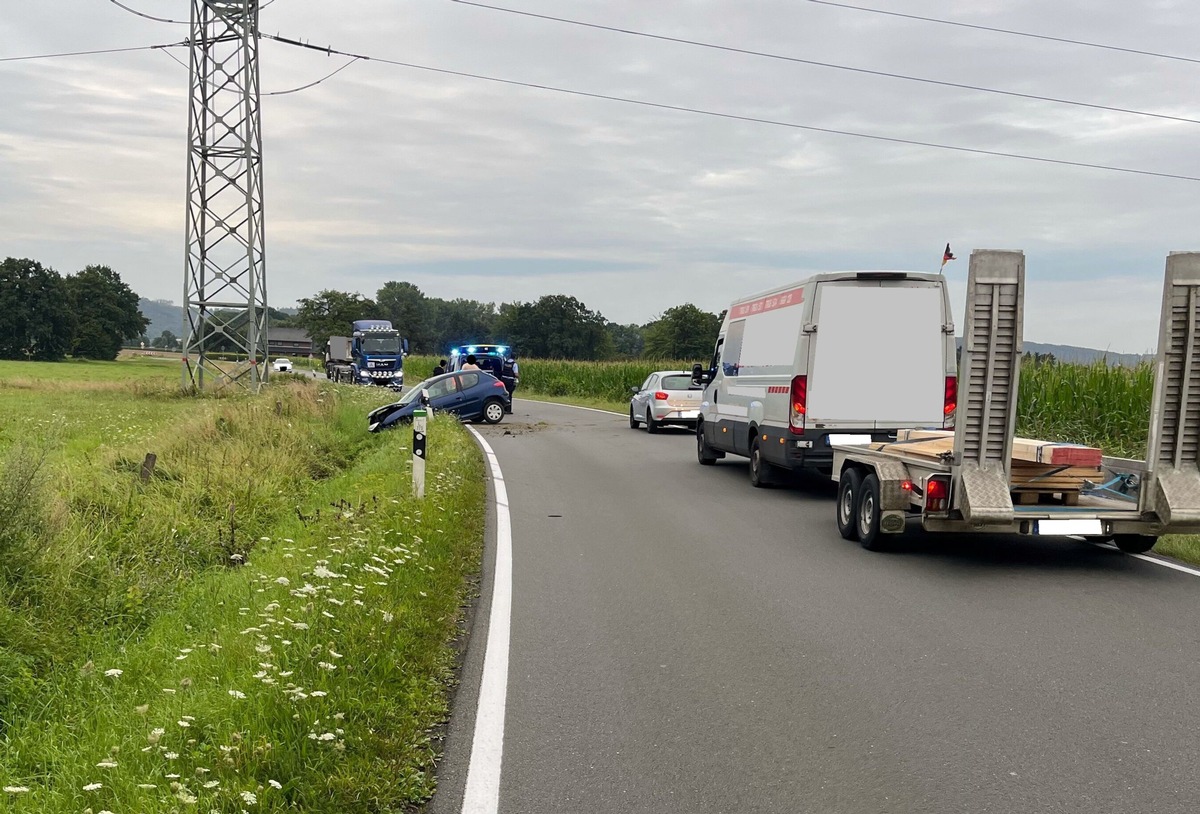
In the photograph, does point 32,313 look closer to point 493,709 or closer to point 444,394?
point 444,394

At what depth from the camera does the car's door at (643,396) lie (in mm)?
25089

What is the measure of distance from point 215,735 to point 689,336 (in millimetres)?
122802

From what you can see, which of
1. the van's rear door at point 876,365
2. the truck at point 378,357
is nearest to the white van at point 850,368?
the van's rear door at point 876,365

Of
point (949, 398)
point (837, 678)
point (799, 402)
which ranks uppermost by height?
point (949, 398)

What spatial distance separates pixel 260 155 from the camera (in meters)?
27.0

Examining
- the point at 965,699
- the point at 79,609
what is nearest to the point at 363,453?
the point at 79,609

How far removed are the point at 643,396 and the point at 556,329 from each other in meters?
111

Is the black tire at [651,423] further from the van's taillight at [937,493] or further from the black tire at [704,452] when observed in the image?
the van's taillight at [937,493]

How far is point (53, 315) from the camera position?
104 m

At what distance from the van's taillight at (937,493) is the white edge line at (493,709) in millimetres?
3454

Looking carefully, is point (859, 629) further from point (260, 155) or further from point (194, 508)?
point (260, 155)

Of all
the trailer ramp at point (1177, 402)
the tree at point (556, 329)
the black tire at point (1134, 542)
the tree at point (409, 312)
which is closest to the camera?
the trailer ramp at point (1177, 402)

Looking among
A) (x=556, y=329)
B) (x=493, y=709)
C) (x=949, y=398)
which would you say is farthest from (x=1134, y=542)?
(x=556, y=329)

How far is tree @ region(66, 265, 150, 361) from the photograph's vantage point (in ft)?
364
